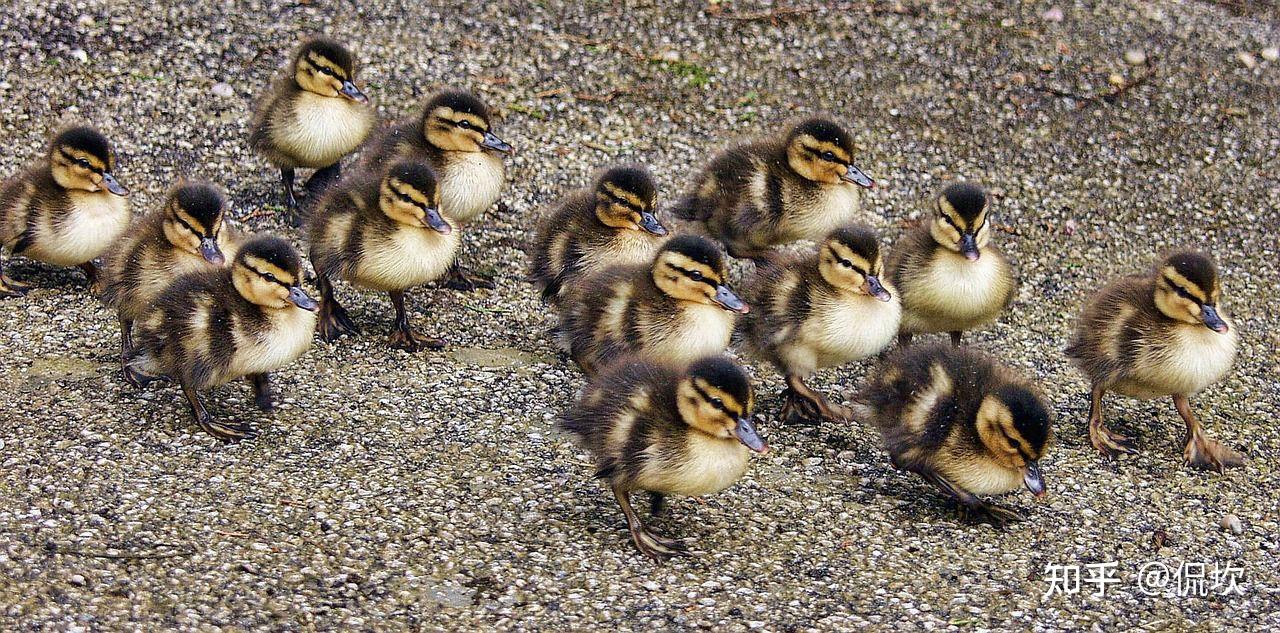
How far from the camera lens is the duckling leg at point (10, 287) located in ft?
20.2

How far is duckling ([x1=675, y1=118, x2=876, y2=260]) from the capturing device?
6258mm

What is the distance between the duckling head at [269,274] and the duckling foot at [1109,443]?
10.1 ft

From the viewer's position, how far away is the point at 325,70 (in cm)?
675

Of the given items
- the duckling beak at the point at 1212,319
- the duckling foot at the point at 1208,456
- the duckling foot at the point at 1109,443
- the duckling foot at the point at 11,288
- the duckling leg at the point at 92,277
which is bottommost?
the duckling foot at the point at 11,288

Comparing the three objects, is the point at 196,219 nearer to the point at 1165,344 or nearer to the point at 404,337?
the point at 404,337

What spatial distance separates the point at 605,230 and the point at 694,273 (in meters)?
0.86

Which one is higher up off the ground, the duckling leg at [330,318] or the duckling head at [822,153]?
the duckling head at [822,153]

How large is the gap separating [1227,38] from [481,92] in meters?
5.08

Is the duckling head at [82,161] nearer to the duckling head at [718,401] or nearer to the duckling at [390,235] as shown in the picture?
the duckling at [390,235]

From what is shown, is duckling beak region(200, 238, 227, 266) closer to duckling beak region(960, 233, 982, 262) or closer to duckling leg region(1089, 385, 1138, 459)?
duckling beak region(960, 233, 982, 262)

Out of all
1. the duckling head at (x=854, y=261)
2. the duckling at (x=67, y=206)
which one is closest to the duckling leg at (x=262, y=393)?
the duckling at (x=67, y=206)

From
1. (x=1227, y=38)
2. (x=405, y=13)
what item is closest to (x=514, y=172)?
(x=405, y=13)

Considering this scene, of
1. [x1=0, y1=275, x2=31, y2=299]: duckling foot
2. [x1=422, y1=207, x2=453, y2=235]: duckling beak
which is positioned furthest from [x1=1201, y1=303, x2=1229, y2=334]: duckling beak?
[x1=0, y1=275, x2=31, y2=299]: duckling foot

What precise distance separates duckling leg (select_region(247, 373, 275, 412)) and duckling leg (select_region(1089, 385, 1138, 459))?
3.22 m
